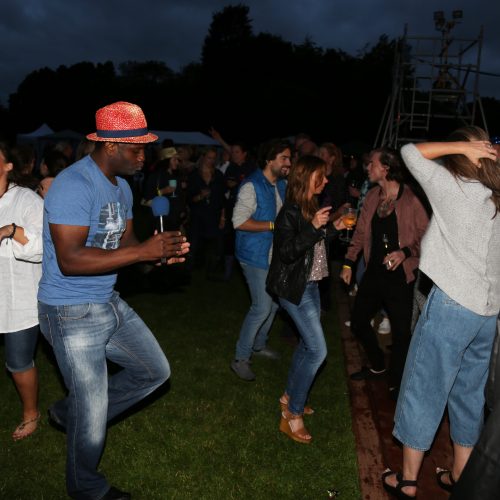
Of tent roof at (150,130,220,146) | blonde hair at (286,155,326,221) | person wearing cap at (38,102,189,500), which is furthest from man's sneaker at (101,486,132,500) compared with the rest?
tent roof at (150,130,220,146)

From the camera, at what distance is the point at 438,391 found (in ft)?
10.6

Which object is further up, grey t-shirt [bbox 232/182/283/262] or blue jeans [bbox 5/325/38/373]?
grey t-shirt [bbox 232/182/283/262]

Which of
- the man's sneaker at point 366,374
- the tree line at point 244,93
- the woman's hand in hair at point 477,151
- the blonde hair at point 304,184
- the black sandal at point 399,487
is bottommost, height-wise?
the man's sneaker at point 366,374

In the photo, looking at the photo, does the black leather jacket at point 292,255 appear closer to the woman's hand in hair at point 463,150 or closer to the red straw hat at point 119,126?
the woman's hand in hair at point 463,150

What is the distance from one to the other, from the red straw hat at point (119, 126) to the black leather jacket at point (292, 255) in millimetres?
1340

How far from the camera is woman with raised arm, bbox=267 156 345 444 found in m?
4.04

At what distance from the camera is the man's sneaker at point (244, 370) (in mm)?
5355

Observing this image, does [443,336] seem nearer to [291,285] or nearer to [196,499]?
[291,285]

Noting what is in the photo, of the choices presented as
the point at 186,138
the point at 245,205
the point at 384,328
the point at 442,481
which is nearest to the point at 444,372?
the point at 442,481

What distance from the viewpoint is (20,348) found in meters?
3.87

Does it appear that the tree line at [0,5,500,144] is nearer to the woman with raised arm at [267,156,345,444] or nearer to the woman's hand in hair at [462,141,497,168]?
the woman with raised arm at [267,156,345,444]

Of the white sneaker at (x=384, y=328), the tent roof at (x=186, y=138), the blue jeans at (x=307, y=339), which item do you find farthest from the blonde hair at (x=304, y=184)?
the tent roof at (x=186, y=138)

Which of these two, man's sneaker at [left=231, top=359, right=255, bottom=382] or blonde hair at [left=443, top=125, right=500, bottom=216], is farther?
man's sneaker at [left=231, top=359, right=255, bottom=382]

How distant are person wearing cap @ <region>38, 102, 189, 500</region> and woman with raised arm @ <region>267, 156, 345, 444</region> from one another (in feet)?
3.67
